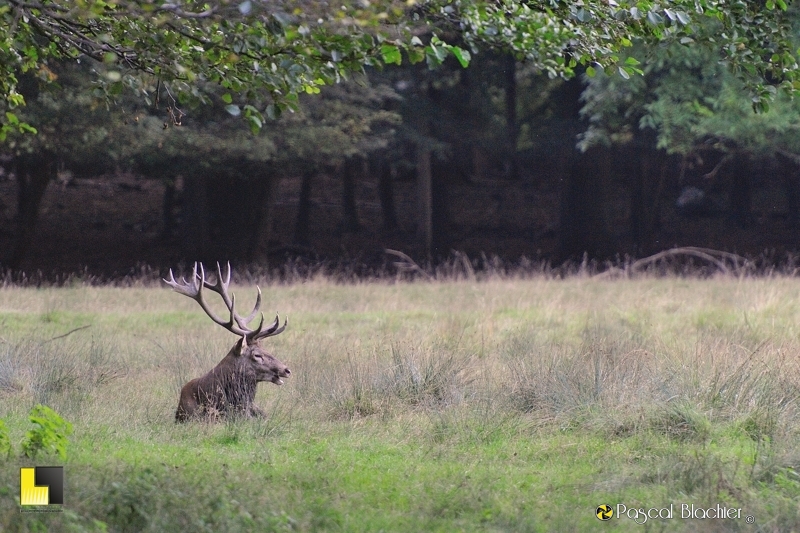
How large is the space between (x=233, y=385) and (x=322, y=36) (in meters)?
3.64

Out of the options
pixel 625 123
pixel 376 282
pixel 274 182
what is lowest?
pixel 376 282

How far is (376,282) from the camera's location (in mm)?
19344

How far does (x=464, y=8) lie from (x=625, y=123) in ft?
58.3

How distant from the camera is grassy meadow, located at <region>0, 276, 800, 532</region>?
529 centimetres

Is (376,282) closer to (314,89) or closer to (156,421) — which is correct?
(156,421)

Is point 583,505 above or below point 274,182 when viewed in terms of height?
below

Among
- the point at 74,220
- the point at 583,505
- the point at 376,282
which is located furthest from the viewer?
the point at 74,220

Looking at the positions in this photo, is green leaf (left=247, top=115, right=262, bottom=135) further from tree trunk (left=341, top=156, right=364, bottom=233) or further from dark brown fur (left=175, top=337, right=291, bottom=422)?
tree trunk (left=341, top=156, right=364, bottom=233)

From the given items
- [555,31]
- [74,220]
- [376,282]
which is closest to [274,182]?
[376,282]

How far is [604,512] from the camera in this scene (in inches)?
215

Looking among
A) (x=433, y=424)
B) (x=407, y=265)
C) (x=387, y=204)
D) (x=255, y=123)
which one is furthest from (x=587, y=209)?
(x=255, y=123)

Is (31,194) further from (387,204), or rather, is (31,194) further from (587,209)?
(587,209)

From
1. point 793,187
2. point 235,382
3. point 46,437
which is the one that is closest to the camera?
point 46,437

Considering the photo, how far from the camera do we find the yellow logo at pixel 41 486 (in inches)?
199
